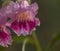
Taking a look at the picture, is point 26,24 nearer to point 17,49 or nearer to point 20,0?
point 20,0

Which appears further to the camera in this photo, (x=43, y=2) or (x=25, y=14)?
(x=43, y=2)

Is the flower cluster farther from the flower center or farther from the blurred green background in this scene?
the blurred green background

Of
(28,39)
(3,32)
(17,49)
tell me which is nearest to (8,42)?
(3,32)

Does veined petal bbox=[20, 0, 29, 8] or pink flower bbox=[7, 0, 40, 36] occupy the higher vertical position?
veined petal bbox=[20, 0, 29, 8]

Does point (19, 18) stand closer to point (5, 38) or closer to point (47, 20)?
point (5, 38)

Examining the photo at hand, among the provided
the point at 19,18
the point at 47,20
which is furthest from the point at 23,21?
the point at 47,20

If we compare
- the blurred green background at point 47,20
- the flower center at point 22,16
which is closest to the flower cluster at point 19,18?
the flower center at point 22,16

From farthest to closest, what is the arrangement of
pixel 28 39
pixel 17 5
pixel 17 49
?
1. pixel 17 49
2. pixel 28 39
3. pixel 17 5

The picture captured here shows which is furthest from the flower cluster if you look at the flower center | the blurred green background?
the blurred green background
